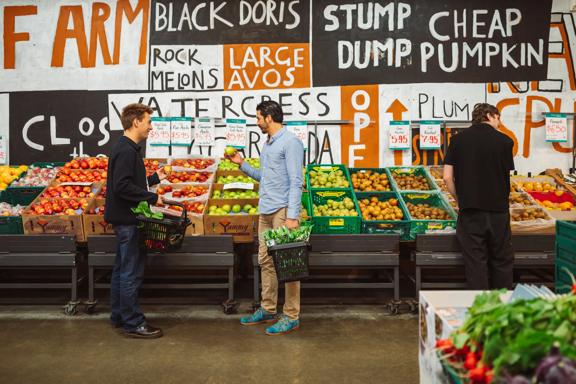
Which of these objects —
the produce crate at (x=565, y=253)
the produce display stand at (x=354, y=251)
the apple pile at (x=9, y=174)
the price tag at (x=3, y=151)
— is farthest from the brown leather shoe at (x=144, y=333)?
the price tag at (x=3, y=151)

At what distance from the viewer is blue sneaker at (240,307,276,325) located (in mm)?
4469

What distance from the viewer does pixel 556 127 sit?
623 cm

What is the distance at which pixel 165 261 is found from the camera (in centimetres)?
477

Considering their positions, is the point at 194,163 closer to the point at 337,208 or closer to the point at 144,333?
the point at 337,208

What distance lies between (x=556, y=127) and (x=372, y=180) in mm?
2659

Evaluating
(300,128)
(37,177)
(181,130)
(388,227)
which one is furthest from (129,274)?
(300,128)

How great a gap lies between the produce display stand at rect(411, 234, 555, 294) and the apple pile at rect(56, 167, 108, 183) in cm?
355

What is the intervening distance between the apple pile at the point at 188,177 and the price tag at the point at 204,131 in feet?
2.72

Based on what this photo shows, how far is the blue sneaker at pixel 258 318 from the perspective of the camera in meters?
4.47

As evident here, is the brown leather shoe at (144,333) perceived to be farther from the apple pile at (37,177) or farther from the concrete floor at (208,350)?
the apple pile at (37,177)

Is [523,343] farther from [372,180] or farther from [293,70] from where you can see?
[293,70]

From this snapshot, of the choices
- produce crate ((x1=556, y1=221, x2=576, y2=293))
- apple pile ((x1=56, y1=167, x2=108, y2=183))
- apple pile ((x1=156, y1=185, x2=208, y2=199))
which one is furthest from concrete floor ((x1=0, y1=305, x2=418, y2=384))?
apple pile ((x1=56, y1=167, x2=108, y2=183))

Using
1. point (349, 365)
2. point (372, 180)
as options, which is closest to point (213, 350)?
point (349, 365)

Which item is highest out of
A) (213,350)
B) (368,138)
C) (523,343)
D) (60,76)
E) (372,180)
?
(60,76)
